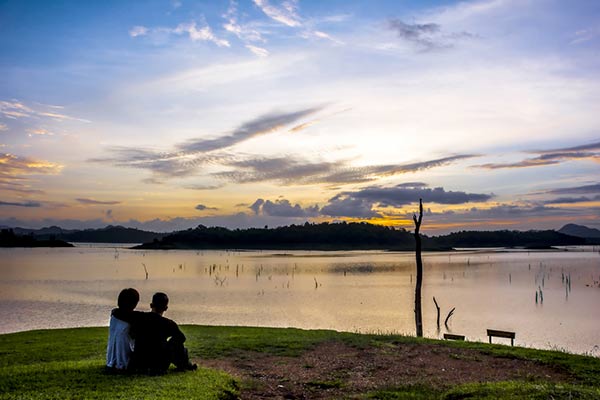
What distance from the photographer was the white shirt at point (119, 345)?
10961 mm

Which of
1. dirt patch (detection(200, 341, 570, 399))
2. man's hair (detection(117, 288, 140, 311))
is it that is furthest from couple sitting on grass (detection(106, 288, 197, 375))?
dirt patch (detection(200, 341, 570, 399))

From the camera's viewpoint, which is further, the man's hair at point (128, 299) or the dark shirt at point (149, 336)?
the dark shirt at point (149, 336)

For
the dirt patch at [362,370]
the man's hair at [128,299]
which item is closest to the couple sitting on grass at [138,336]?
the man's hair at [128,299]

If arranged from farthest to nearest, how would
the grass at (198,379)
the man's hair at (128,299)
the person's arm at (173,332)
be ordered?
the person's arm at (173,332) < the man's hair at (128,299) < the grass at (198,379)

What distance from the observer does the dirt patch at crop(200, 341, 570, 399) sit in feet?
42.0

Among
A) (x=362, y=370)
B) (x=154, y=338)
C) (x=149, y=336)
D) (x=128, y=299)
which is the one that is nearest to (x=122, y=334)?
(x=149, y=336)

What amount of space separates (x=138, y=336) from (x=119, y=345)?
1.52 ft

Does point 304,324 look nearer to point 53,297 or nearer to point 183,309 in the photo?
point 183,309

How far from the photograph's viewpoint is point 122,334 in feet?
35.9

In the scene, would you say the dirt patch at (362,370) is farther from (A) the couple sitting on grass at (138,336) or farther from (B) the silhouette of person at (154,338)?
(A) the couple sitting on grass at (138,336)

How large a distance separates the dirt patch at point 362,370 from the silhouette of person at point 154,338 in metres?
2.10

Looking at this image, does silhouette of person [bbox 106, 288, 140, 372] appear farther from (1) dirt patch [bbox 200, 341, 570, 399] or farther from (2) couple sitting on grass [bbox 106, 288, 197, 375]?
(1) dirt patch [bbox 200, 341, 570, 399]

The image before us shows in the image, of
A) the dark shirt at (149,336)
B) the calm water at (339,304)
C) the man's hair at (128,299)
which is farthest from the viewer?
the calm water at (339,304)

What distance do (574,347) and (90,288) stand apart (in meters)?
55.8
